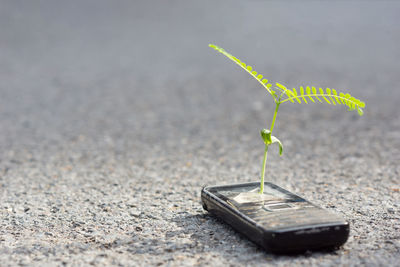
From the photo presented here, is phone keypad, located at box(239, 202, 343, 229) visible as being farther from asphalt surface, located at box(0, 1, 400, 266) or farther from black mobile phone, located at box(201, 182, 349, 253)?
asphalt surface, located at box(0, 1, 400, 266)

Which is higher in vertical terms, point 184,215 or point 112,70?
point 112,70

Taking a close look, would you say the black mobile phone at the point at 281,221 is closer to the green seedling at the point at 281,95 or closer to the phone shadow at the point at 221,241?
the phone shadow at the point at 221,241

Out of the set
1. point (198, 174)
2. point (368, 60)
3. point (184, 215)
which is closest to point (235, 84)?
point (368, 60)

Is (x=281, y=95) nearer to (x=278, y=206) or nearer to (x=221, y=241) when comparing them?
(x=278, y=206)

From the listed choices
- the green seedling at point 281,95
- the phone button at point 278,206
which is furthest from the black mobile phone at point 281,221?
the green seedling at point 281,95

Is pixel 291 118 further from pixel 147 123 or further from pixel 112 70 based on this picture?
pixel 112 70

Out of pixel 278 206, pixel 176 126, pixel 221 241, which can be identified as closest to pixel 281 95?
pixel 278 206

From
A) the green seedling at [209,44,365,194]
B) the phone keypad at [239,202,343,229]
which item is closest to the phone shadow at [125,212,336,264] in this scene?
the phone keypad at [239,202,343,229]
